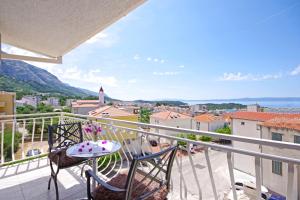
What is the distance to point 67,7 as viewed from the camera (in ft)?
6.82

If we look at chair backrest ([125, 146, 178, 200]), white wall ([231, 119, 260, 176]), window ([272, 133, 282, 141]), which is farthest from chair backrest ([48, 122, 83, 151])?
white wall ([231, 119, 260, 176])

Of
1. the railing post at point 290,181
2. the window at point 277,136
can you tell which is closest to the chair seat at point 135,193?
the railing post at point 290,181

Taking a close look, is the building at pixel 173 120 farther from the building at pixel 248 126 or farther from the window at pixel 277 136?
the window at pixel 277 136

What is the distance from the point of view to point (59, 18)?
2.36 metres

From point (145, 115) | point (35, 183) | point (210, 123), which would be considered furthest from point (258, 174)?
point (145, 115)

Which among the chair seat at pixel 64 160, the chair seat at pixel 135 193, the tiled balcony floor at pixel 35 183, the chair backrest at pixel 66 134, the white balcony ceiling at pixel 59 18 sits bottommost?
the tiled balcony floor at pixel 35 183

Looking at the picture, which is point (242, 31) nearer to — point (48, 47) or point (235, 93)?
point (235, 93)

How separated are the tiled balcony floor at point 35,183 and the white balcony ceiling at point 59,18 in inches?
89.5

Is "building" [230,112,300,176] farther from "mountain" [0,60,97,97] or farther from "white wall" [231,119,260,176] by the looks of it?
"mountain" [0,60,97,97]

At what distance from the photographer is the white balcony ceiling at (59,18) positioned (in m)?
2.01

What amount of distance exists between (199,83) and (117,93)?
632 inches

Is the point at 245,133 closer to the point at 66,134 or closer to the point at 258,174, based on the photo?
the point at 66,134

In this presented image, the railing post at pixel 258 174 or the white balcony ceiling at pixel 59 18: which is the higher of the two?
the white balcony ceiling at pixel 59 18

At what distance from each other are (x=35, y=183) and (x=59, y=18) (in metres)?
2.41
